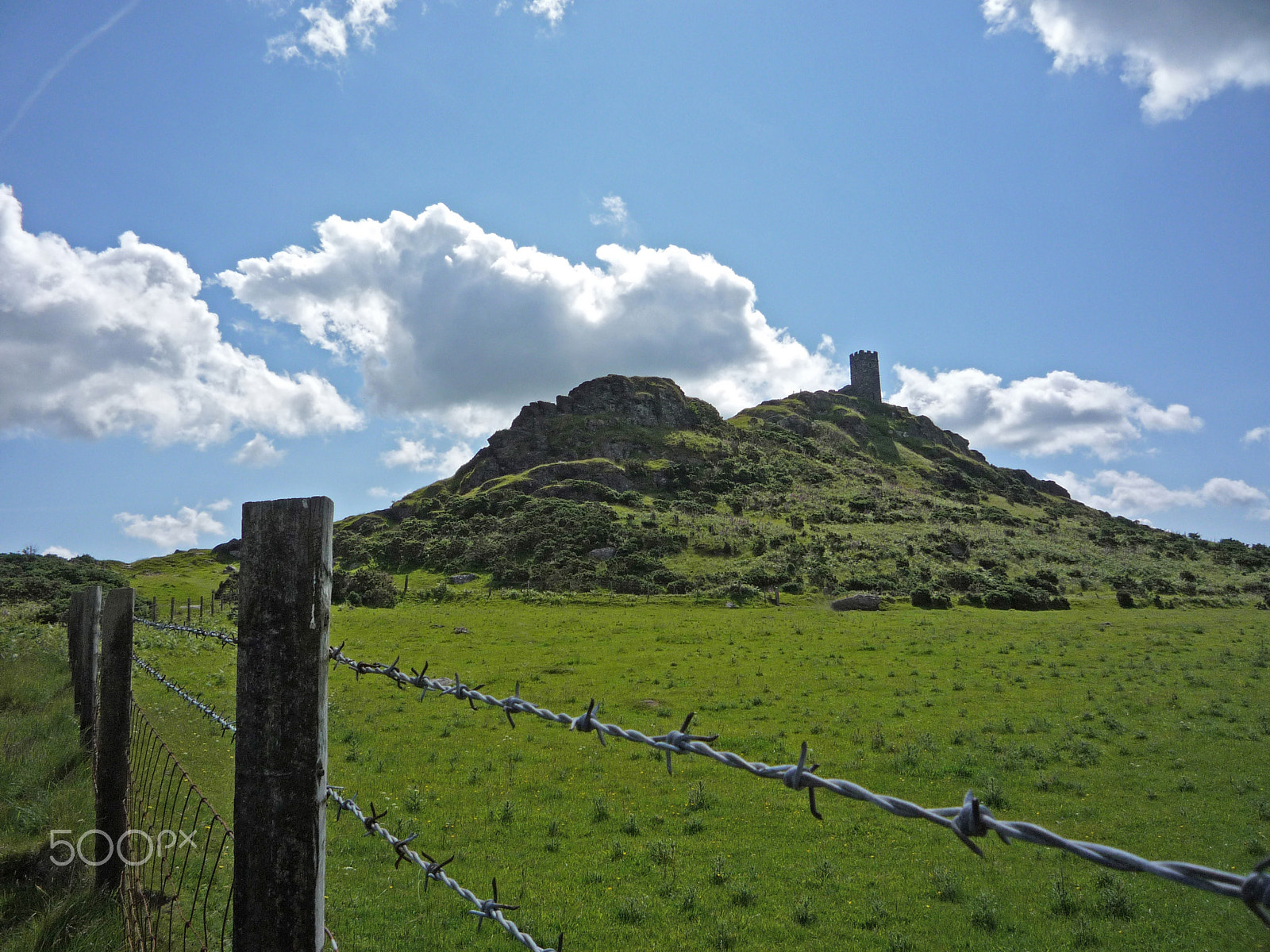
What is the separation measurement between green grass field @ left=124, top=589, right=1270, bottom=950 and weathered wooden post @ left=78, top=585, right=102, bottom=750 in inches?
156

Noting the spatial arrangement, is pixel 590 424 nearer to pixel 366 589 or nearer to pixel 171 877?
pixel 366 589

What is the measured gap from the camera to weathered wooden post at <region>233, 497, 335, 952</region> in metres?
2.28

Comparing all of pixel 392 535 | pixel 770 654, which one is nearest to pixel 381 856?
pixel 770 654

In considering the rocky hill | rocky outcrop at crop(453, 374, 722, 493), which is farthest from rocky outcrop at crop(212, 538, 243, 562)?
rocky outcrop at crop(453, 374, 722, 493)

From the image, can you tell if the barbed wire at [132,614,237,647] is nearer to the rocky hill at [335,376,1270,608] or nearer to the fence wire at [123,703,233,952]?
the fence wire at [123,703,233,952]

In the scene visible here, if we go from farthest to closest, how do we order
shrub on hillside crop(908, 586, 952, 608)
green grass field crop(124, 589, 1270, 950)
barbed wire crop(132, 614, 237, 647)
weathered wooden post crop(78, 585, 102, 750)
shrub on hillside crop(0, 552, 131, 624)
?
shrub on hillside crop(908, 586, 952, 608) < shrub on hillside crop(0, 552, 131, 624) < green grass field crop(124, 589, 1270, 950) < weathered wooden post crop(78, 585, 102, 750) < barbed wire crop(132, 614, 237, 647)

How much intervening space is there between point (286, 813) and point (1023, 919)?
10.2 m

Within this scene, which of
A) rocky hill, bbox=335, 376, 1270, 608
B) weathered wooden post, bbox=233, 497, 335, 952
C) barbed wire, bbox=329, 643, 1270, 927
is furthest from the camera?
rocky hill, bbox=335, 376, 1270, 608

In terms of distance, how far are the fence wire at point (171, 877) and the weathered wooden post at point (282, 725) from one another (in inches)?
36.4

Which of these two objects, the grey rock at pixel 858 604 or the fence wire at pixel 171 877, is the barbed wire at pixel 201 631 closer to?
the fence wire at pixel 171 877

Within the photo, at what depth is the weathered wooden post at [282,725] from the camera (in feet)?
7.47

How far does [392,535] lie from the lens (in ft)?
332

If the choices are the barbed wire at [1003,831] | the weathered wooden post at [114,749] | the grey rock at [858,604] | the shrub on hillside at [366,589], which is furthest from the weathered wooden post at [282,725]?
the shrub on hillside at [366,589]

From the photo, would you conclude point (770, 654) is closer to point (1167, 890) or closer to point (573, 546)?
point (1167, 890)
